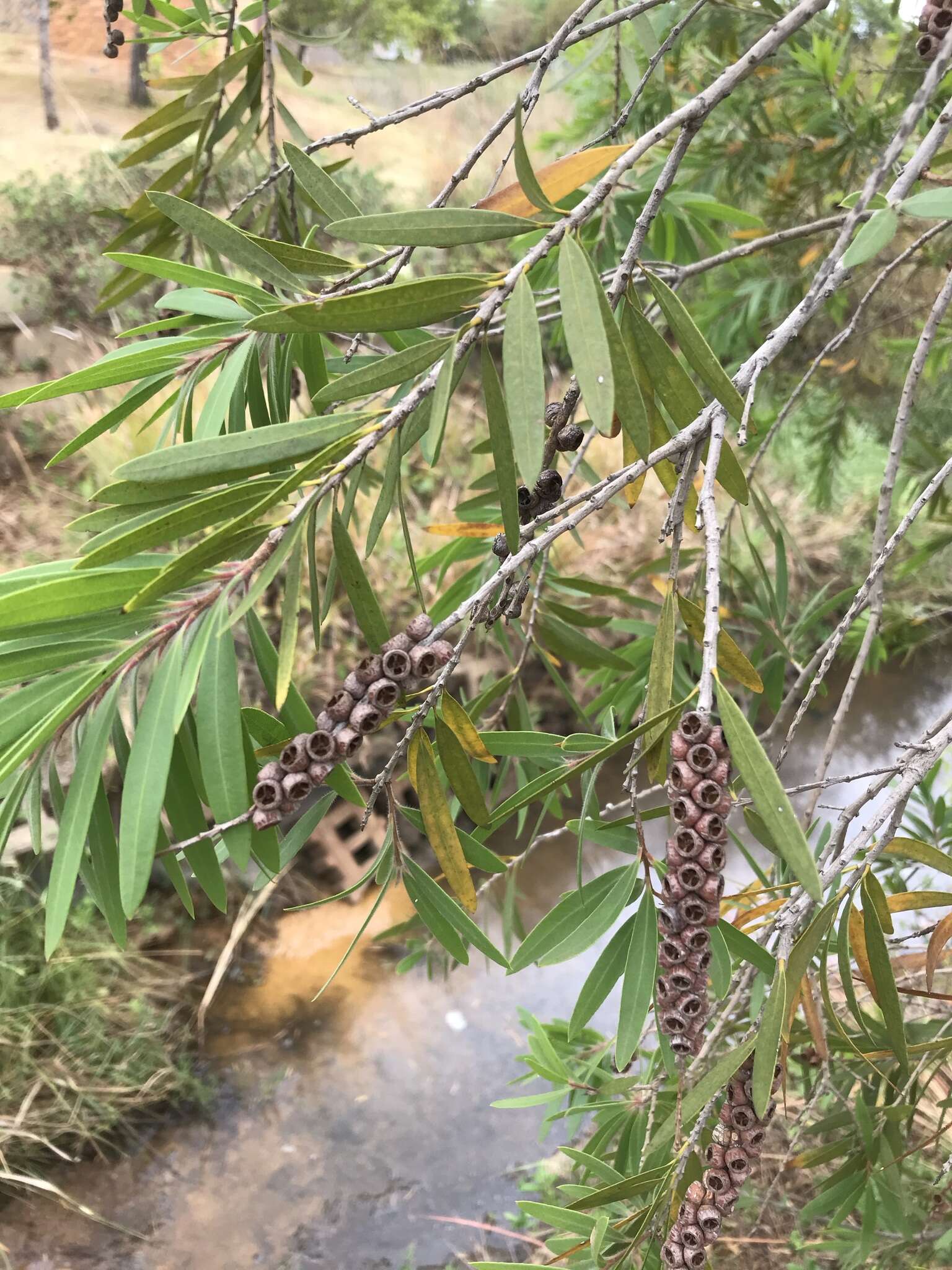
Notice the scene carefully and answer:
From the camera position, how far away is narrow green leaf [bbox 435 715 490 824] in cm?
38

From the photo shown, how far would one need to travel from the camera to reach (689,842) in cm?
28

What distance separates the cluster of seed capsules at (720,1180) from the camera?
373mm

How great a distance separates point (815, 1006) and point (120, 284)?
0.77m

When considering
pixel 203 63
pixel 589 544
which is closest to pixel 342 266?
pixel 589 544

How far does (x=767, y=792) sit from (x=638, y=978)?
0.18 meters

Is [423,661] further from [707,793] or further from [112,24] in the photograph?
[112,24]

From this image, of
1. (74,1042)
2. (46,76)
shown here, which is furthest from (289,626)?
(46,76)

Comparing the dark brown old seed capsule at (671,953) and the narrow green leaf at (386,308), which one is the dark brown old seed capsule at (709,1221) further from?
the narrow green leaf at (386,308)

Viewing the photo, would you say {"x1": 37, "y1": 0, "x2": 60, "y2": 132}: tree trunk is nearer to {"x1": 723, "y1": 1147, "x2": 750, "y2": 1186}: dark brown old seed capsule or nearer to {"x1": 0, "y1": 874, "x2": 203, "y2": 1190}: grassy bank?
{"x1": 0, "y1": 874, "x2": 203, "y2": 1190}: grassy bank

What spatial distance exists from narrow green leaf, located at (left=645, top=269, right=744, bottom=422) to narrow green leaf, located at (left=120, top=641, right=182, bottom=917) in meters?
0.25

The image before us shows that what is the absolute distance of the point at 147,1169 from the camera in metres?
1.84

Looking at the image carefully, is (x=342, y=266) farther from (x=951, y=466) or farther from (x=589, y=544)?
(x=589, y=544)

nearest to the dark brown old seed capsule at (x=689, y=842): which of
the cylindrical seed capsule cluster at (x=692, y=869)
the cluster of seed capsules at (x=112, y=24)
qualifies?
the cylindrical seed capsule cluster at (x=692, y=869)

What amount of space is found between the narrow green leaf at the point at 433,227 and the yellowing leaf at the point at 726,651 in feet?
0.58
